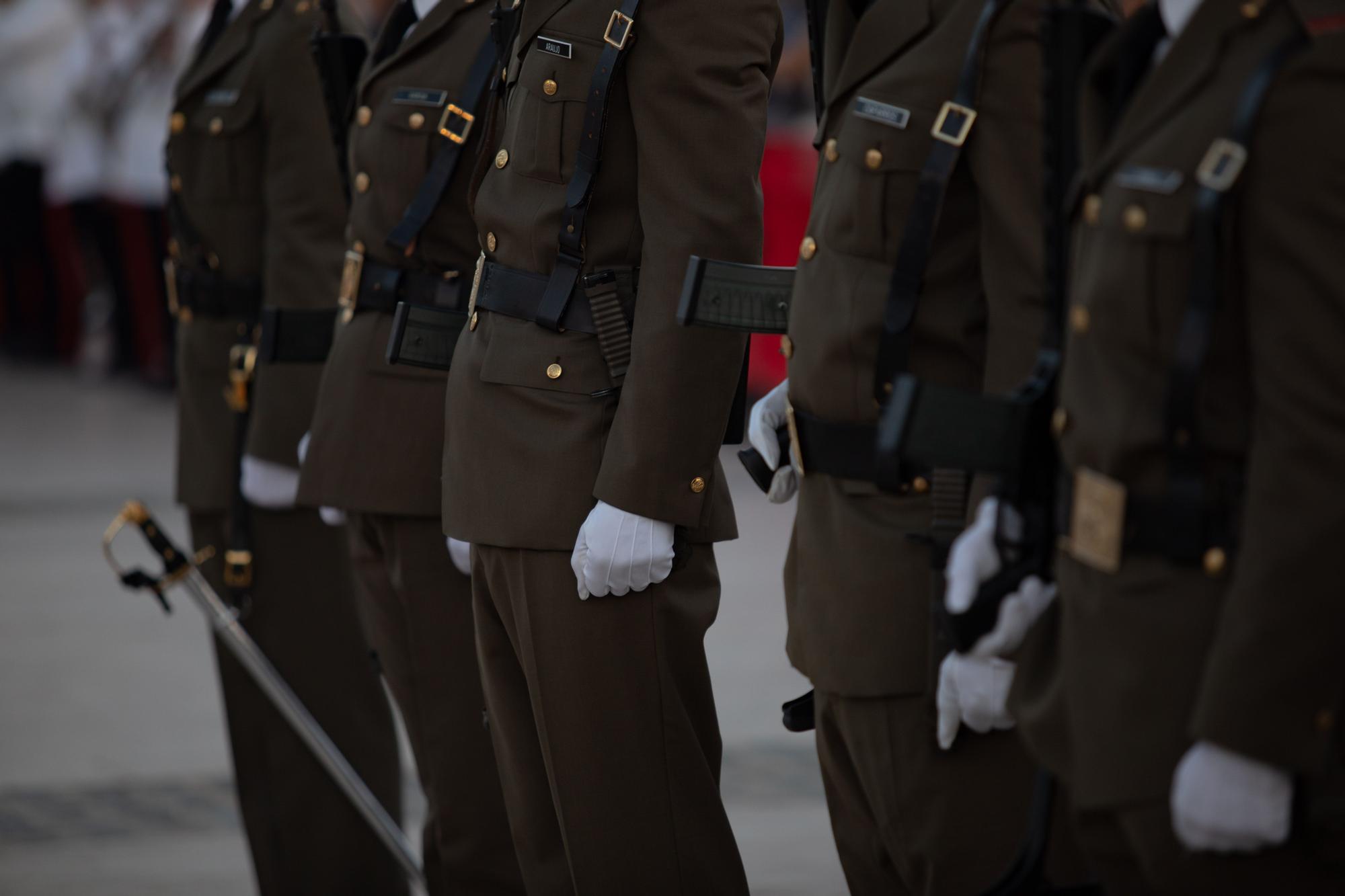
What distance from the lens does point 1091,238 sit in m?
1.52

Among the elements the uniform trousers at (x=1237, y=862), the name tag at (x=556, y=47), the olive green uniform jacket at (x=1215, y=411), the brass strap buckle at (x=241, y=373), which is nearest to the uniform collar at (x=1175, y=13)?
the olive green uniform jacket at (x=1215, y=411)

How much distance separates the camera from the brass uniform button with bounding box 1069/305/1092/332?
1497mm

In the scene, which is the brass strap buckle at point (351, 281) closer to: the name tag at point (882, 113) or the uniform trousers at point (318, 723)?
the uniform trousers at point (318, 723)

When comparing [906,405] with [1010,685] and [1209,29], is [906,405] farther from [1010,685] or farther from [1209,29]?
[1209,29]

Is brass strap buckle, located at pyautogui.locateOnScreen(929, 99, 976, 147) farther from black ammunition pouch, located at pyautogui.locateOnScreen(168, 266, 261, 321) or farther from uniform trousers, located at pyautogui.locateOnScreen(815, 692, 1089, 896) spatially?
black ammunition pouch, located at pyautogui.locateOnScreen(168, 266, 261, 321)

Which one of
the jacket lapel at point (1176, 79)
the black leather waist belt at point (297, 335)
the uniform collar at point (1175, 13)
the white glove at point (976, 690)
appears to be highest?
the uniform collar at point (1175, 13)

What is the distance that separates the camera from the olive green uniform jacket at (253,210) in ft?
10.3

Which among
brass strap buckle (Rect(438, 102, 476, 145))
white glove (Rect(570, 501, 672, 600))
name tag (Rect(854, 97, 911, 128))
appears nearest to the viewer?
name tag (Rect(854, 97, 911, 128))

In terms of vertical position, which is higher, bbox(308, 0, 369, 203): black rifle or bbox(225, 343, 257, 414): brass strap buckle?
bbox(308, 0, 369, 203): black rifle

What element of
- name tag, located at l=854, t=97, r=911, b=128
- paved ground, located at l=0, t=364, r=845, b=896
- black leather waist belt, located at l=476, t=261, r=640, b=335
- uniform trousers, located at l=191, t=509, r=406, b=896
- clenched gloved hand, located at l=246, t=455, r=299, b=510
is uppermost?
name tag, located at l=854, t=97, r=911, b=128

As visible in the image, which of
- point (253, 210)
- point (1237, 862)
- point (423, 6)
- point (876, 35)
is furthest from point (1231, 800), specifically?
point (253, 210)

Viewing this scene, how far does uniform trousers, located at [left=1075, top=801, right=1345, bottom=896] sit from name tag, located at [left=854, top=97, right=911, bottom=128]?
772 millimetres

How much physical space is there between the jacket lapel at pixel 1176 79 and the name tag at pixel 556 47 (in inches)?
35.5

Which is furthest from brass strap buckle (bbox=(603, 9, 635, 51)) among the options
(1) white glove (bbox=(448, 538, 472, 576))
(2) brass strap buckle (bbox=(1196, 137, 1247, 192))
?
(2) brass strap buckle (bbox=(1196, 137, 1247, 192))
